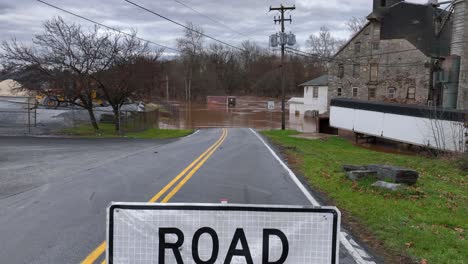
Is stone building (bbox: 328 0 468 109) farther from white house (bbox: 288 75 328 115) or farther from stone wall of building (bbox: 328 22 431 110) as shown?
white house (bbox: 288 75 328 115)

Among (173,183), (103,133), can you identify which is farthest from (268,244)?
→ (103,133)

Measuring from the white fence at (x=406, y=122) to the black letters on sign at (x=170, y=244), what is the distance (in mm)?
18608

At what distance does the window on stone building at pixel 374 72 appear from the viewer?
53.5 meters

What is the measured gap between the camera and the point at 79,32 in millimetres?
30969

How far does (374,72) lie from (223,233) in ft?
181

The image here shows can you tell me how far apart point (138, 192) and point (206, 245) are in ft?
21.2

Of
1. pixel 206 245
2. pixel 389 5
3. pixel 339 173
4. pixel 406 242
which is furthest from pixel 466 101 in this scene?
pixel 389 5

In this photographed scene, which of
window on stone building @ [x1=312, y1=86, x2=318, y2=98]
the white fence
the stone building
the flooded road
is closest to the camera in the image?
the white fence

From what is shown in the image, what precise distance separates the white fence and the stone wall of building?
1897 centimetres

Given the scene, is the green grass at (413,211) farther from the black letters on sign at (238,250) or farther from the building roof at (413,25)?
the building roof at (413,25)

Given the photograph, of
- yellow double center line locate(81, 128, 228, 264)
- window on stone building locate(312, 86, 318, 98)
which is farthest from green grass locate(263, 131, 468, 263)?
window on stone building locate(312, 86, 318, 98)

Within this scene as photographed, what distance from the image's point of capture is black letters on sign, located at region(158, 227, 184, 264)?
99.7 inches

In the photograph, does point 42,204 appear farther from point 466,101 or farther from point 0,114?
point 0,114

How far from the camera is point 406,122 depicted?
83.0 feet
